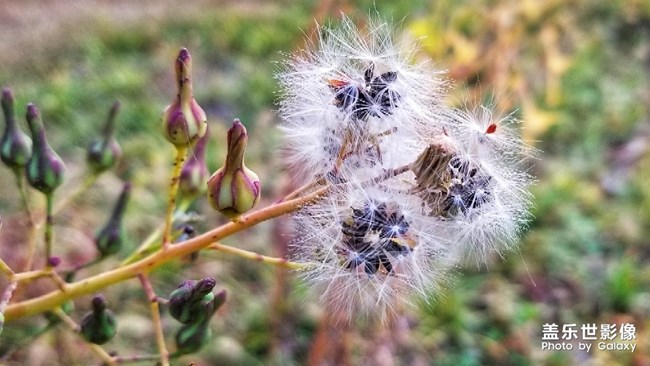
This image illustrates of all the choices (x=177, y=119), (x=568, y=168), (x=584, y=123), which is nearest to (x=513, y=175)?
(x=177, y=119)

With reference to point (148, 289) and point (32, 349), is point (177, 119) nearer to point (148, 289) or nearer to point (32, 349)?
point (148, 289)

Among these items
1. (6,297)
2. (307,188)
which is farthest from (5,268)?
(307,188)

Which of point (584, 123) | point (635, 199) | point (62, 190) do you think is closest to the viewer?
point (62, 190)

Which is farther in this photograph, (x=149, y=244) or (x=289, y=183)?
(x=289, y=183)

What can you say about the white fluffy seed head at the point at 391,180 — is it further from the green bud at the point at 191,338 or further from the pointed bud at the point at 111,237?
the pointed bud at the point at 111,237

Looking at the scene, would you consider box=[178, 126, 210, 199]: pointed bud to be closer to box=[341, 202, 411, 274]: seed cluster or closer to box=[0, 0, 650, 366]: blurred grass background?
box=[341, 202, 411, 274]: seed cluster

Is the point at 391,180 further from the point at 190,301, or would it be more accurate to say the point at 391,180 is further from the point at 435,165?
the point at 190,301
